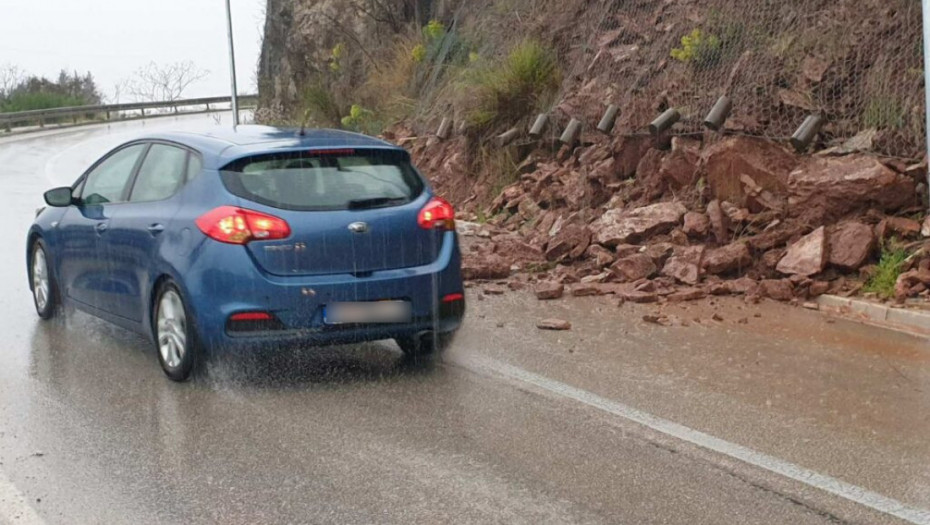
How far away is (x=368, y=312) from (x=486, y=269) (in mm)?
3989

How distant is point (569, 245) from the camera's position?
440 inches

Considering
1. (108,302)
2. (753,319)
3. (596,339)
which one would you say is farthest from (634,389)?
(108,302)

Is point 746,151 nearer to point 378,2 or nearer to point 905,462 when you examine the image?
point 905,462

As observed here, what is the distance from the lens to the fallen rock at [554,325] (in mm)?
8688

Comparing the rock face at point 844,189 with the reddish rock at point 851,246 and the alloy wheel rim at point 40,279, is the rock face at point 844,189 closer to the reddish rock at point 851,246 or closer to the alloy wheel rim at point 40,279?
the reddish rock at point 851,246

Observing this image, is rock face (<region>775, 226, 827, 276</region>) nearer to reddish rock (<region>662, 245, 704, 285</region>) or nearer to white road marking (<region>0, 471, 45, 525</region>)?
reddish rock (<region>662, 245, 704, 285</region>)

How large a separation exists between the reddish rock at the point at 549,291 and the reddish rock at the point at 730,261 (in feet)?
4.18

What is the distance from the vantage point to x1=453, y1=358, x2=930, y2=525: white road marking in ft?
16.1

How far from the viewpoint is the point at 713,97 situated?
12.2 meters

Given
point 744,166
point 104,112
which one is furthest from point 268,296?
point 104,112

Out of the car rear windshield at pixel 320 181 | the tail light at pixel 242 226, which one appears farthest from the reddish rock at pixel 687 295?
the tail light at pixel 242 226

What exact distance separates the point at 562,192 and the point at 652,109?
4.42 feet

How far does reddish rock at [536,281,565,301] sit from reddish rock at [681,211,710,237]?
1.47m

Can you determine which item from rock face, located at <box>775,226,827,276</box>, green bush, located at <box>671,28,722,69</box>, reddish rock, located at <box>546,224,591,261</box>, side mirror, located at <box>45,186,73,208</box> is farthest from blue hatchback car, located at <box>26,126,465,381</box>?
green bush, located at <box>671,28,722,69</box>
